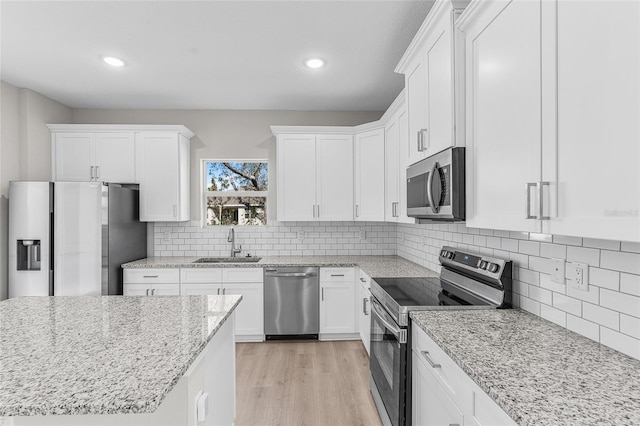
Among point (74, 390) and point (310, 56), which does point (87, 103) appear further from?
point (74, 390)

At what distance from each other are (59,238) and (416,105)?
10.8 feet

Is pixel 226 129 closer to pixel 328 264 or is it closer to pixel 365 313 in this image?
pixel 328 264

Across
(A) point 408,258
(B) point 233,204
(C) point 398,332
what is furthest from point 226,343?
(B) point 233,204

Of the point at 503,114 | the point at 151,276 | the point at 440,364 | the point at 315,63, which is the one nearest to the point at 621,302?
the point at 440,364

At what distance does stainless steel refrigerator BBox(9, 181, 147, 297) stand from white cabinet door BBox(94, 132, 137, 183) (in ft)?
1.84

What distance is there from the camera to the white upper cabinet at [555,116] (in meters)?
0.87

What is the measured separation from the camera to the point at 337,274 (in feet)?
12.2

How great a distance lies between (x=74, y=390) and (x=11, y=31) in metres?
2.75

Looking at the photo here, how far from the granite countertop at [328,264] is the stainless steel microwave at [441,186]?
104 centimetres

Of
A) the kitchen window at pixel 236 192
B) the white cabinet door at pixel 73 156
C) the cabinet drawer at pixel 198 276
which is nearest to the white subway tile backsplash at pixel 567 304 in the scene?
the cabinet drawer at pixel 198 276

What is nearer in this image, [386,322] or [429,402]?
[429,402]

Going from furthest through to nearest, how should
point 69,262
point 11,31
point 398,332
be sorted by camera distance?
point 69,262 → point 11,31 → point 398,332

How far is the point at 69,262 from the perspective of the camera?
3.28 metres

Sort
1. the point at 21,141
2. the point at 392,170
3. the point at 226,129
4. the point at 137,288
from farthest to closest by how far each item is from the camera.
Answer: the point at 226,129, the point at 137,288, the point at 21,141, the point at 392,170
